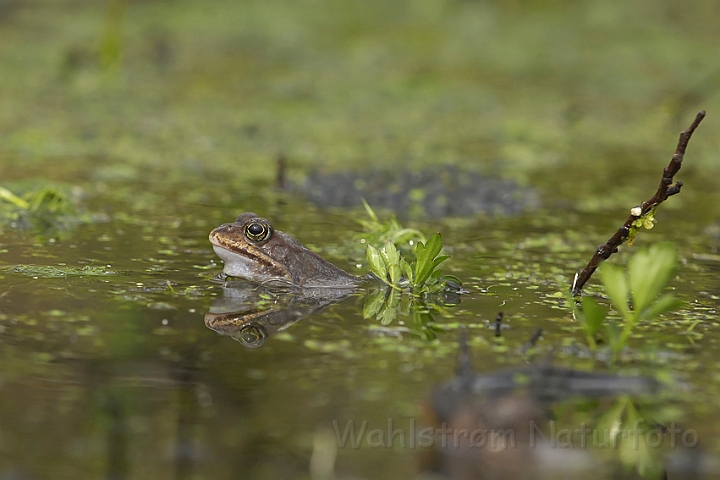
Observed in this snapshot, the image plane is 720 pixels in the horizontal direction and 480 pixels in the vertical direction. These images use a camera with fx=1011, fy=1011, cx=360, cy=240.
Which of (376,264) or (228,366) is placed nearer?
(228,366)

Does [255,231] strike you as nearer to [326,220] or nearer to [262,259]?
[262,259]

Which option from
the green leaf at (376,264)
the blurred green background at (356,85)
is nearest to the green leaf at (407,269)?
the green leaf at (376,264)

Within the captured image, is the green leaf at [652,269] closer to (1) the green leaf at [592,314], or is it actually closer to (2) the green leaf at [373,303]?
(1) the green leaf at [592,314]

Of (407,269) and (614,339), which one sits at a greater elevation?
(407,269)

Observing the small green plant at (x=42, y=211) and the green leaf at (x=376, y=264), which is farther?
the small green plant at (x=42, y=211)

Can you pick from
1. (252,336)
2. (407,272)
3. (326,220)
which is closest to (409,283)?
(407,272)

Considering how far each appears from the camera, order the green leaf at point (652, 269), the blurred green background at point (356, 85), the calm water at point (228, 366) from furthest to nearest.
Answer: the blurred green background at point (356, 85) < the green leaf at point (652, 269) < the calm water at point (228, 366)

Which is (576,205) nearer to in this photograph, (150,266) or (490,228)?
(490,228)

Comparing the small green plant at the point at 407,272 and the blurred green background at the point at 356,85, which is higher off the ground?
the blurred green background at the point at 356,85
